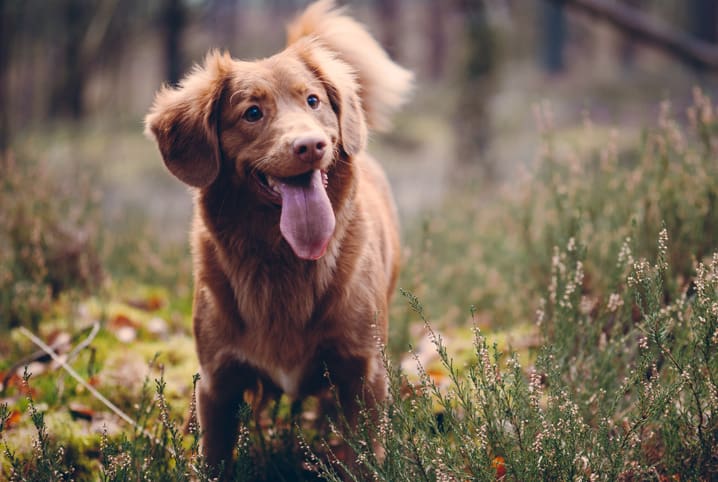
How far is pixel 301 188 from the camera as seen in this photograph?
2.27 metres

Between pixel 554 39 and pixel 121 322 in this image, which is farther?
→ pixel 554 39

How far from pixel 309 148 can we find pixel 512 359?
0.92 metres

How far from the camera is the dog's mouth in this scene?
224 centimetres

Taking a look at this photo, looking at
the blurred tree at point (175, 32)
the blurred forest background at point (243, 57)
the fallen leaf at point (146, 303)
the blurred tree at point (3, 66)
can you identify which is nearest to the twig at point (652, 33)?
the blurred forest background at point (243, 57)

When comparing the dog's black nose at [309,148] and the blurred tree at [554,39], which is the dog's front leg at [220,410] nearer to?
the dog's black nose at [309,148]

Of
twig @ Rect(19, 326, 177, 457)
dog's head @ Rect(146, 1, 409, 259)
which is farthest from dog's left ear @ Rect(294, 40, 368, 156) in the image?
twig @ Rect(19, 326, 177, 457)

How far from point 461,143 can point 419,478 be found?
260 inches

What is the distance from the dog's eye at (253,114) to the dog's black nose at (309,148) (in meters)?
0.34

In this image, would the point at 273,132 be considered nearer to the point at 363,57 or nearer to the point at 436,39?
the point at 363,57

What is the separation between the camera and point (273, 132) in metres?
2.31

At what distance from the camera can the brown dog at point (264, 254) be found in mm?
2396

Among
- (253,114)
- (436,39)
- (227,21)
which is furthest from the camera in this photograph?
Answer: (227,21)

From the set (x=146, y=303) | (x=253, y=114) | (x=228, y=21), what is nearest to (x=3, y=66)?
(x=146, y=303)

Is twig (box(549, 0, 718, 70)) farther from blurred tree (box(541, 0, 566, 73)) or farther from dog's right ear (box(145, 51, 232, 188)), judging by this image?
blurred tree (box(541, 0, 566, 73))
